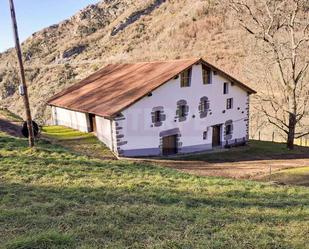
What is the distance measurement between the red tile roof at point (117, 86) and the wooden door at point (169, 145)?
14.5 feet

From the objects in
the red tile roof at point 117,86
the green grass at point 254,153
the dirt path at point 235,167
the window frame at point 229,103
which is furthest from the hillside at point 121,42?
the dirt path at point 235,167

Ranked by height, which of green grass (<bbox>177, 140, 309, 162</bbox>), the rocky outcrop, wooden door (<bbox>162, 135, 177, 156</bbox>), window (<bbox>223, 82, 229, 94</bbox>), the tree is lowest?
green grass (<bbox>177, 140, 309, 162</bbox>)

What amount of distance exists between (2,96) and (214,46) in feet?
167

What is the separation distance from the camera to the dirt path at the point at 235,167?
2183 centimetres

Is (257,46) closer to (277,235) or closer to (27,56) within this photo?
(277,235)

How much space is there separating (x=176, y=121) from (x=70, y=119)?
10767 millimetres

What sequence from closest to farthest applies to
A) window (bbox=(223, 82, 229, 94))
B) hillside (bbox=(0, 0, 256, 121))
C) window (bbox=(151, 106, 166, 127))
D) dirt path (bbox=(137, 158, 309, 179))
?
dirt path (bbox=(137, 158, 309, 179)) → window (bbox=(151, 106, 166, 127)) → window (bbox=(223, 82, 229, 94)) → hillside (bbox=(0, 0, 256, 121))

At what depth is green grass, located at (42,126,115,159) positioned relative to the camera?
25000 mm

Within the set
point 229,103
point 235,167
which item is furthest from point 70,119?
point 235,167

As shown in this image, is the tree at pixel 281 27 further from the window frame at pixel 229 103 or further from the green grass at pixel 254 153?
the window frame at pixel 229 103

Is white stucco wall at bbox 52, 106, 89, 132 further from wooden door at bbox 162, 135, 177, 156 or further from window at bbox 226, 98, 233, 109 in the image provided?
window at bbox 226, 98, 233, 109

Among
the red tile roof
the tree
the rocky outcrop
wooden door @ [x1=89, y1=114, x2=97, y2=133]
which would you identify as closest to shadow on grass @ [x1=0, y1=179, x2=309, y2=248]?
the red tile roof

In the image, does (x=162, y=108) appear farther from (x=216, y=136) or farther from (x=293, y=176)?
(x=293, y=176)

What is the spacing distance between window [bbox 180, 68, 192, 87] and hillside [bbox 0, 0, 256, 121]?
37165 mm
